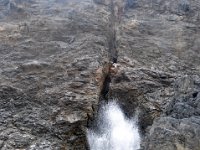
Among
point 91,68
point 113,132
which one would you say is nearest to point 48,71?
point 91,68

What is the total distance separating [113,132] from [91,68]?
4395 millimetres

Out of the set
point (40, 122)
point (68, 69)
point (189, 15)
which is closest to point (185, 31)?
point (189, 15)

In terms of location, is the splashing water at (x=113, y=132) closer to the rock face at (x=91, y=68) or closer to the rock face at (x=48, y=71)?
the rock face at (x=91, y=68)

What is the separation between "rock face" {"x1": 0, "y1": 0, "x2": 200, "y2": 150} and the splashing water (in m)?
0.60

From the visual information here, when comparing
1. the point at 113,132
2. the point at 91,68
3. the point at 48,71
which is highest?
the point at 91,68

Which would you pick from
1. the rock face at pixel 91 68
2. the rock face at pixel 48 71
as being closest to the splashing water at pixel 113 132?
the rock face at pixel 91 68

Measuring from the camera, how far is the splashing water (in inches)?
925

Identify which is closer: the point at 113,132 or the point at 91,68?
the point at 113,132

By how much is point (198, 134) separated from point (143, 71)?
9528 mm

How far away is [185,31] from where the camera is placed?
3344 cm

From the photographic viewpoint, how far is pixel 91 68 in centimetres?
2653

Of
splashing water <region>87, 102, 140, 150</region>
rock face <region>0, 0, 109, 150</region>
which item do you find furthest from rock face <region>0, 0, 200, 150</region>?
splashing water <region>87, 102, 140, 150</region>

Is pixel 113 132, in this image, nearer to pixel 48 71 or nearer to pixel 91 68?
pixel 91 68

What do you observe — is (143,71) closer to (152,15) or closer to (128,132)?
(128,132)
